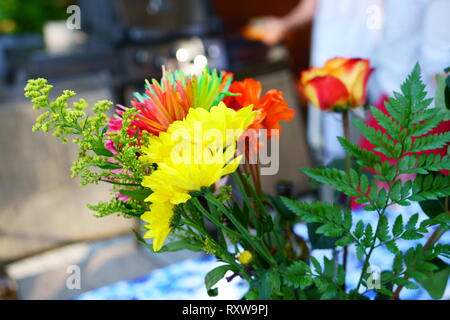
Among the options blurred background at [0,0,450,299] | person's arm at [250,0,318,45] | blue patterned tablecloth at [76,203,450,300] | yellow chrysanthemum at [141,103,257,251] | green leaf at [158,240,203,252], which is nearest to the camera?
yellow chrysanthemum at [141,103,257,251]

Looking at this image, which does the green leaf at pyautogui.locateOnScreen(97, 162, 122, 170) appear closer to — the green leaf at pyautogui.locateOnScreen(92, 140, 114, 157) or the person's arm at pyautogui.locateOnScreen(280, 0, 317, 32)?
the green leaf at pyautogui.locateOnScreen(92, 140, 114, 157)

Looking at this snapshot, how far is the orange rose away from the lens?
1.64 ft

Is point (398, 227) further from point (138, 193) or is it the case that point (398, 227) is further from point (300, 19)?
point (300, 19)

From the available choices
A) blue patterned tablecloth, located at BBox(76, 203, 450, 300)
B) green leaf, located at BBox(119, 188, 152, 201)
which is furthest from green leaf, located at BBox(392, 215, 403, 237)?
blue patterned tablecloth, located at BBox(76, 203, 450, 300)

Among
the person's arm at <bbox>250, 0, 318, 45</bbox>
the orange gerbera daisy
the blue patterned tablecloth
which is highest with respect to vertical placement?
the person's arm at <bbox>250, 0, 318, 45</bbox>

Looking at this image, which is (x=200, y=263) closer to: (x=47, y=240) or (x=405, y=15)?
(x=47, y=240)

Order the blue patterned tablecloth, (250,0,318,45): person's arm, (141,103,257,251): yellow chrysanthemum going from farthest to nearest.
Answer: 1. (250,0,318,45): person's arm
2. the blue patterned tablecloth
3. (141,103,257,251): yellow chrysanthemum

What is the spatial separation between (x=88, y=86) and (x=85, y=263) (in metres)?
0.50

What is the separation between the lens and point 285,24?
2.90 meters

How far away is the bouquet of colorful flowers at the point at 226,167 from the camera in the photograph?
377 millimetres

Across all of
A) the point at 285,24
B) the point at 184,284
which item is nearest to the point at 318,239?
the point at 184,284

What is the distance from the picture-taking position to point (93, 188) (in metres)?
1.42

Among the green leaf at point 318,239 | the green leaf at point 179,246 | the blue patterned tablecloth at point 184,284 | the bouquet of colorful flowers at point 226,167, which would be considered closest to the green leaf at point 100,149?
the bouquet of colorful flowers at point 226,167

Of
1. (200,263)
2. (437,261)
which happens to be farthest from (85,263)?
(437,261)
